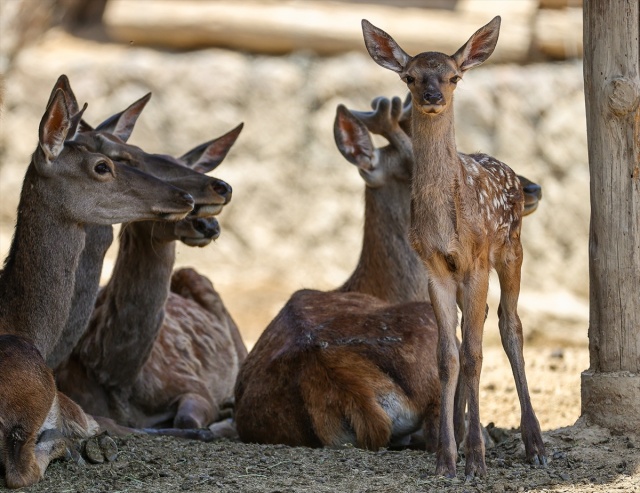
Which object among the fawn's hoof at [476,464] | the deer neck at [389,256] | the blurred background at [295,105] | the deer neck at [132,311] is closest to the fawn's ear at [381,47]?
the fawn's hoof at [476,464]

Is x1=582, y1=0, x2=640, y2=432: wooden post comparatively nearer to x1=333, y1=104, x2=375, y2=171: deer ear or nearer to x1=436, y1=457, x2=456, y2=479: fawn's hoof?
x1=436, y1=457, x2=456, y2=479: fawn's hoof

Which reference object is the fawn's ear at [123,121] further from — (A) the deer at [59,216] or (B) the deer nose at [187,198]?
(B) the deer nose at [187,198]

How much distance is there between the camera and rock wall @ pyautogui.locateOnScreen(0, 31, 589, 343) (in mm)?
12578

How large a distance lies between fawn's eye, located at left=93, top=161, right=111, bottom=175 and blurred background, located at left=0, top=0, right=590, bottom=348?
581 cm

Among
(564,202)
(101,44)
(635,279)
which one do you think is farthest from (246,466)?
(101,44)

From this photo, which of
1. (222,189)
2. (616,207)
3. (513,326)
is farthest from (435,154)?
(222,189)

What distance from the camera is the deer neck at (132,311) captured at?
7.88 metres

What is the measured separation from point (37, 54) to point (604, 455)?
29.9ft

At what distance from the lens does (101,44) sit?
13445 mm

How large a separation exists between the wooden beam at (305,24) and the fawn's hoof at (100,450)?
23.7ft

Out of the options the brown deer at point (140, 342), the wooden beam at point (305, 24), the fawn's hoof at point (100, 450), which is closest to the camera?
the fawn's hoof at point (100, 450)

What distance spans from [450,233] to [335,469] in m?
1.28

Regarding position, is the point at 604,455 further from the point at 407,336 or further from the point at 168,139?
the point at 168,139

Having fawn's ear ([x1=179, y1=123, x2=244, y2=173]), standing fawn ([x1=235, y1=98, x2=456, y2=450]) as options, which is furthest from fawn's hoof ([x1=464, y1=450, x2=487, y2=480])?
fawn's ear ([x1=179, y1=123, x2=244, y2=173])
